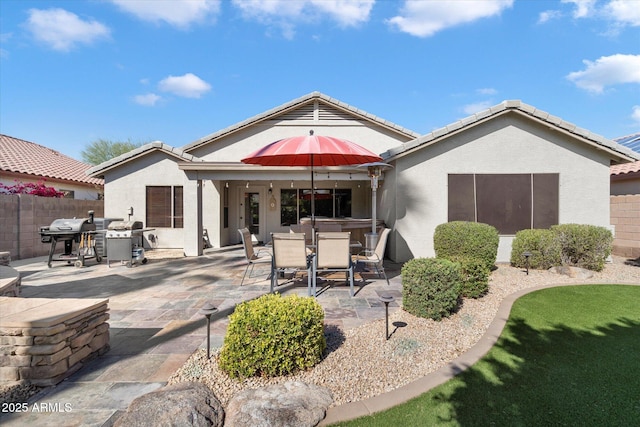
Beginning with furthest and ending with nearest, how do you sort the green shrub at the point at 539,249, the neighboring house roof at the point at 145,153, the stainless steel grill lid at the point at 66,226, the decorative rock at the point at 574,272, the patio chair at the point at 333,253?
the neighboring house roof at the point at 145,153, the stainless steel grill lid at the point at 66,226, the green shrub at the point at 539,249, the decorative rock at the point at 574,272, the patio chair at the point at 333,253

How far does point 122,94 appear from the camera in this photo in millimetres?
17484

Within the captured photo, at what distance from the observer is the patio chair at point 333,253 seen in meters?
5.84

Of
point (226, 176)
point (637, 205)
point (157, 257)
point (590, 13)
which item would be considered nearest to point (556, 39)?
point (590, 13)

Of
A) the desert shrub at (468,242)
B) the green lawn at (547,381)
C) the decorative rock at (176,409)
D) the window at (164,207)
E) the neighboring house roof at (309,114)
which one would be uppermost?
the neighboring house roof at (309,114)

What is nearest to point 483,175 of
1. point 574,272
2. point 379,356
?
point 574,272

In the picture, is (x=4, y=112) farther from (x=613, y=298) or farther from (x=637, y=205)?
(x=637, y=205)

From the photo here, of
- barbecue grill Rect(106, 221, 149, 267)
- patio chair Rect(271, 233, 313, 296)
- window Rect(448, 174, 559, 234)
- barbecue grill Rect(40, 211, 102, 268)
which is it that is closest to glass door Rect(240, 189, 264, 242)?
barbecue grill Rect(106, 221, 149, 267)

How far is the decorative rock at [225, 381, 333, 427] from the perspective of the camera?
243 cm

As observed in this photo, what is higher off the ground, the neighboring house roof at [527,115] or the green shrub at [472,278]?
the neighboring house roof at [527,115]

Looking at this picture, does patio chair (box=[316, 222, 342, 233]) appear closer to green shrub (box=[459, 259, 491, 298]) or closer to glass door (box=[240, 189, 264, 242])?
green shrub (box=[459, 259, 491, 298])

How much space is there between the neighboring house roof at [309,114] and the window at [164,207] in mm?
2159

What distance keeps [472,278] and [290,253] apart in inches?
131

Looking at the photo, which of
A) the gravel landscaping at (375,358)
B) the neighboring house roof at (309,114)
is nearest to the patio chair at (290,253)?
the gravel landscaping at (375,358)

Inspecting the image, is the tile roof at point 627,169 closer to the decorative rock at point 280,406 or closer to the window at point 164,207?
the decorative rock at point 280,406
